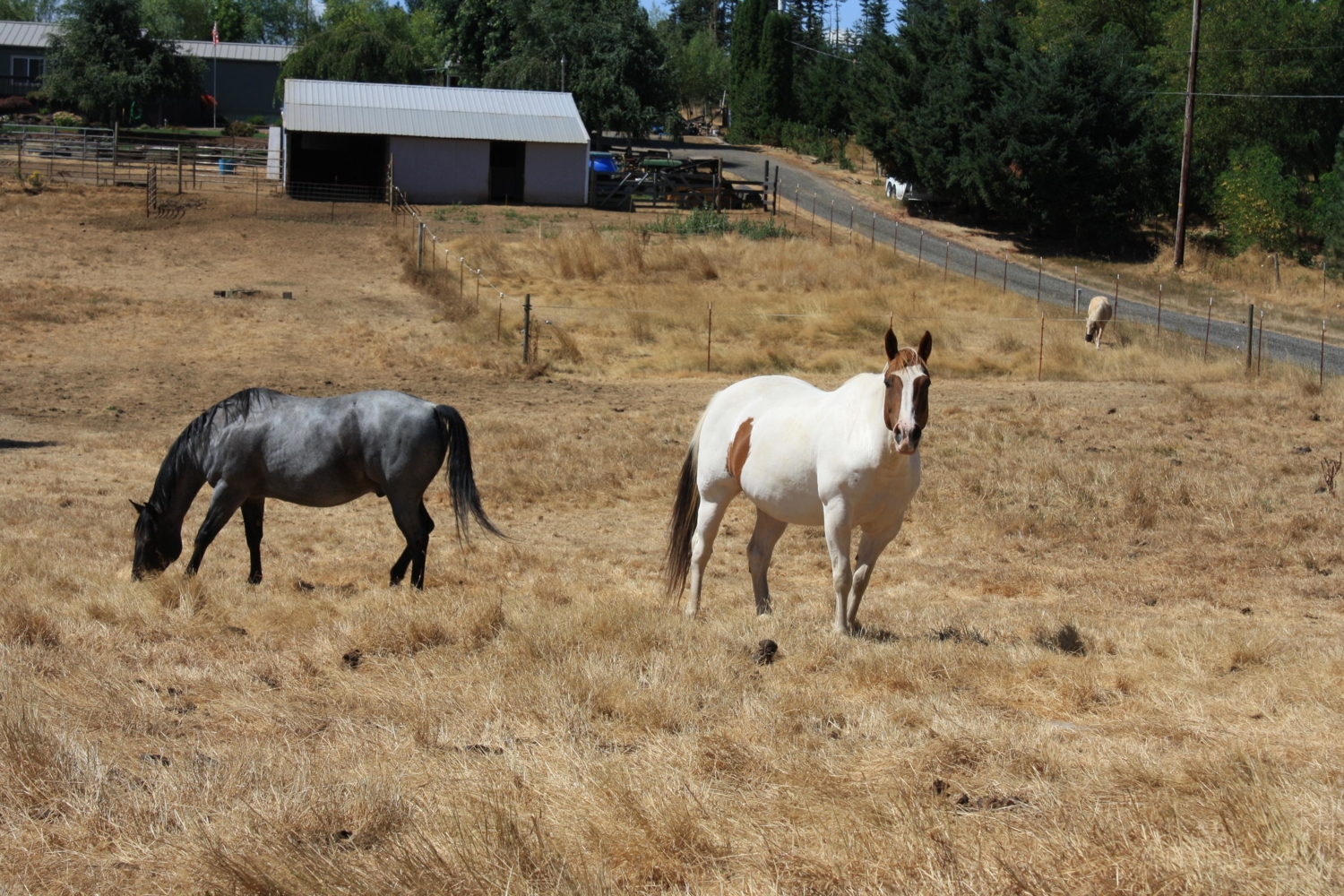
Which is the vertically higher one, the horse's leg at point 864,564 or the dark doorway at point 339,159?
the dark doorway at point 339,159

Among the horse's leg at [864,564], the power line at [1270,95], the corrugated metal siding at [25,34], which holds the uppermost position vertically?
the corrugated metal siding at [25,34]

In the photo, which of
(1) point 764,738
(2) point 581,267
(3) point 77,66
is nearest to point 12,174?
(2) point 581,267

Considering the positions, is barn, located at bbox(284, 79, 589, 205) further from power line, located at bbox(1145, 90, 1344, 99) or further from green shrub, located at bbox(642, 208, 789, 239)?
power line, located at bbox(1145, 90, 1344, 99)

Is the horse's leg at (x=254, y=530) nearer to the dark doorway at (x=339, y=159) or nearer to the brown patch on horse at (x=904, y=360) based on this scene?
the brown patch on horse at (x=904, y=360)

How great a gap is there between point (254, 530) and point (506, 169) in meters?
39.7

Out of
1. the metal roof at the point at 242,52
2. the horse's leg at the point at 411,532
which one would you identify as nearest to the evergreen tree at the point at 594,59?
the metal roof at the point at 242,52

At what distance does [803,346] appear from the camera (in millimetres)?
24812

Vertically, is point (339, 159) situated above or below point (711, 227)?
above

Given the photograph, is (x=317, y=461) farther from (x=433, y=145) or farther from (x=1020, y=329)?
(x=433, y=145)

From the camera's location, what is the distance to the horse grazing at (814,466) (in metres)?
7.27

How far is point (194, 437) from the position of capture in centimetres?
973

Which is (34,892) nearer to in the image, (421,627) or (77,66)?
(421,627)

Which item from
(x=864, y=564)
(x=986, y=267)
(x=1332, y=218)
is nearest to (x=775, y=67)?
(x=986, y=267)

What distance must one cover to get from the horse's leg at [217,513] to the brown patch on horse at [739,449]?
3.96 meters
